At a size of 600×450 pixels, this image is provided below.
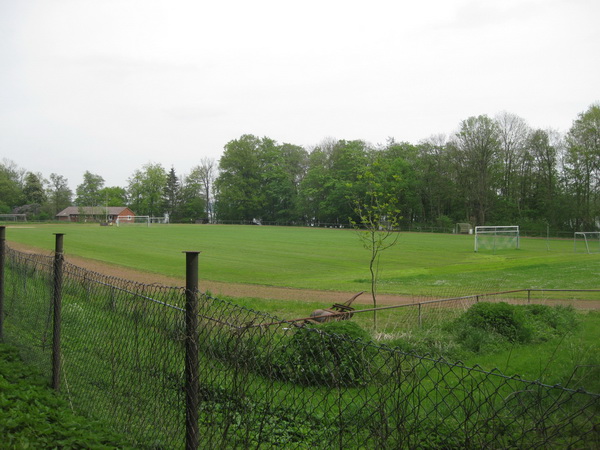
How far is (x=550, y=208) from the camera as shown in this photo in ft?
216

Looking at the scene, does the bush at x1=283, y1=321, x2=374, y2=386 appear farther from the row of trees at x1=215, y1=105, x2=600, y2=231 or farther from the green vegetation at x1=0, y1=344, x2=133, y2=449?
the row of trees at x1=215, y1=105, x2=600, y2=231

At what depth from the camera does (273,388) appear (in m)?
6.33

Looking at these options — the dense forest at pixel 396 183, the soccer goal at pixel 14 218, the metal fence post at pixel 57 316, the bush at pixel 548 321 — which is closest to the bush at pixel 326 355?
the metal fence post at pixel 57 316

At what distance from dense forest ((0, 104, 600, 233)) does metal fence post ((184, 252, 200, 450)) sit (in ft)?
112

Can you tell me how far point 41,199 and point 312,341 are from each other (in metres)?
119

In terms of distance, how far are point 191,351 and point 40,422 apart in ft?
7.53

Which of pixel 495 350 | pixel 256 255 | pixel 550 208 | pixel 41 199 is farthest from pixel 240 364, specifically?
pixel 41 199

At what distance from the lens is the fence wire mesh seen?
321 cm

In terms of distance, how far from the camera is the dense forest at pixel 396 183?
212ft

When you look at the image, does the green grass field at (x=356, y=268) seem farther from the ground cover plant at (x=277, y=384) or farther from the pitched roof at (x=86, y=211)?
the pitched roof at (x=86, y=211)

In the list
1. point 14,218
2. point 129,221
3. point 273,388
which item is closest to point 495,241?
point 273,388

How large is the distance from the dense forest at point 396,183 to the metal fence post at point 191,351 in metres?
34.1

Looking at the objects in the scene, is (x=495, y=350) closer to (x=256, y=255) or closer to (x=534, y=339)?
(x=534, y=339)

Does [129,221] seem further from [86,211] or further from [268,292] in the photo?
[268,292]
